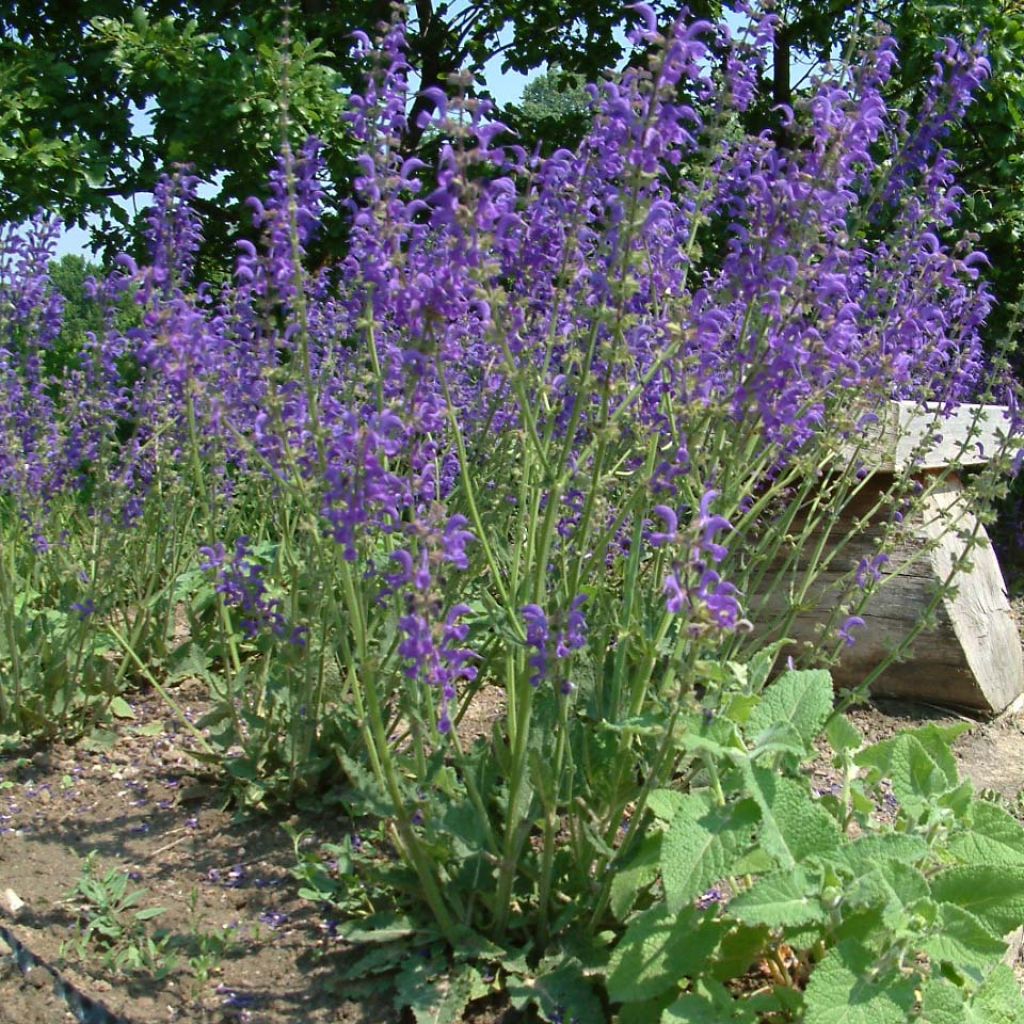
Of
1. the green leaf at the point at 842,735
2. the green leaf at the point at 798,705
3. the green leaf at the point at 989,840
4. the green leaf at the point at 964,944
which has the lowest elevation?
the green leaf at the point at 964,944

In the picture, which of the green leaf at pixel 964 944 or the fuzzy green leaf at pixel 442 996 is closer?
the green leaf at pixel 964 944

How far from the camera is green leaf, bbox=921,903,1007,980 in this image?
89.0 inches

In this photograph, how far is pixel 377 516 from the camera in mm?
2857

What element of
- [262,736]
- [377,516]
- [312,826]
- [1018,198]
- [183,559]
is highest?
[1018,198]

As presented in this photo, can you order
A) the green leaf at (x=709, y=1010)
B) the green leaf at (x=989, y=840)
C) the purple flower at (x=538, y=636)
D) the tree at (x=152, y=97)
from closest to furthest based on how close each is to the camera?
the green leaf at (x=709, y=1010) < the purple flower at (x=538, y=636) < the green leaf at (x=989, y=840) < the tree at (x=152, y=97)

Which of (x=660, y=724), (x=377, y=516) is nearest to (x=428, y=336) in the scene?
(x=377, y=516)

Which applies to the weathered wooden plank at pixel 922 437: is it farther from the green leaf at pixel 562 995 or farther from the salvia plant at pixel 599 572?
the green leaf at pixel 562 995

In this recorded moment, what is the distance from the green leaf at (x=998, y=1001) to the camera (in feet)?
7.80

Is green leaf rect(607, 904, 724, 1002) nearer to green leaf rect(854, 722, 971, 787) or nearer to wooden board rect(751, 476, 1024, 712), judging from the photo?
green leaf rect(854, 722, 971, 787)

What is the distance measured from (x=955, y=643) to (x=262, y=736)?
10.0ft

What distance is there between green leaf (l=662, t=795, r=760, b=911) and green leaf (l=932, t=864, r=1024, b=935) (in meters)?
0.47

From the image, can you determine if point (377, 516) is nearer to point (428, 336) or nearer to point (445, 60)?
point (428, 336)

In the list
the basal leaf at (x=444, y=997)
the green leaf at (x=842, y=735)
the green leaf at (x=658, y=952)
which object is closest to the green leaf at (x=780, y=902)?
the green leaf at (x=658, y=952)

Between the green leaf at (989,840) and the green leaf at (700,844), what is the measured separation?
0.60 metres
